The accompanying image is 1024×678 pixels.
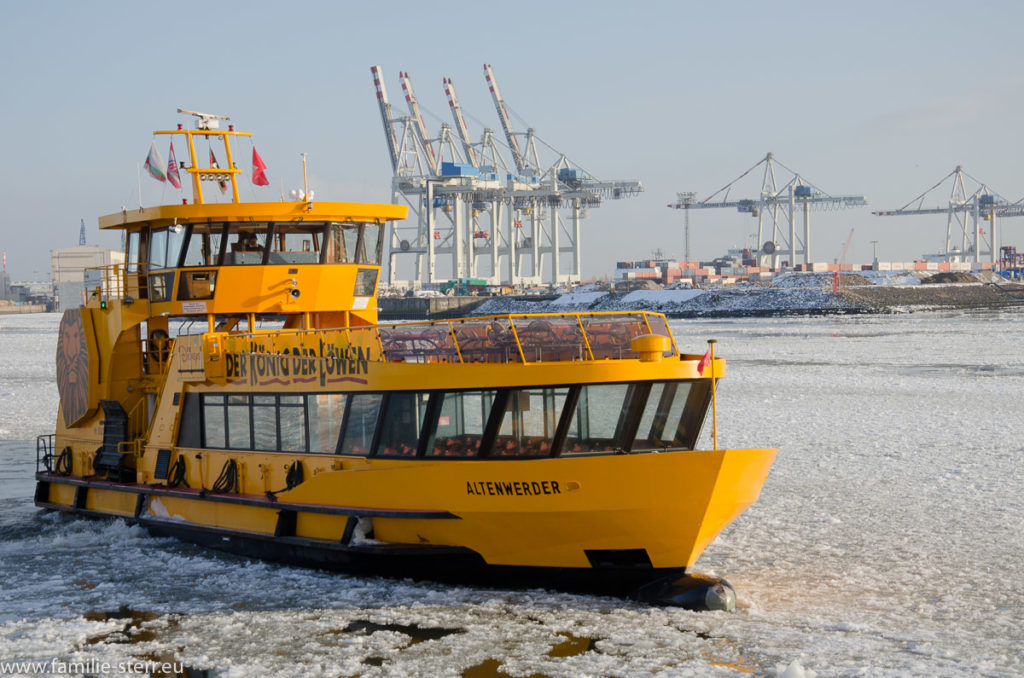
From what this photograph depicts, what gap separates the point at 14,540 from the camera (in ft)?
43.3

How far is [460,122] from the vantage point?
13212 centimetres

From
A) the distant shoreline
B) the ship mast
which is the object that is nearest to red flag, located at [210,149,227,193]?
the ship mast

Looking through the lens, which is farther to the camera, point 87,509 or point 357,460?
point 87,509

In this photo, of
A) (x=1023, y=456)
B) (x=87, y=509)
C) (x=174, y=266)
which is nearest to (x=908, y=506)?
(x=1023, y=456)

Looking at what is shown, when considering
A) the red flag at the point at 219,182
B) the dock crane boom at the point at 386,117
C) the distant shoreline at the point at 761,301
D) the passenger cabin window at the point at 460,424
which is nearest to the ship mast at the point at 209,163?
the red flag at the point at 219,182

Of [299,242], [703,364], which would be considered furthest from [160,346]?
[703,364]

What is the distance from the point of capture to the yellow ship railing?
32.3 ft

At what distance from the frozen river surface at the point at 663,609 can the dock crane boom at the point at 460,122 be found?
4606 inches

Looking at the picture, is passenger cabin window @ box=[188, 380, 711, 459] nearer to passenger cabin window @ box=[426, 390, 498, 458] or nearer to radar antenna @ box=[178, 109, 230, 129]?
passenger cabin window @ box=[426, 390, 498, 458]

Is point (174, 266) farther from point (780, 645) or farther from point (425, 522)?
point (780, 645)

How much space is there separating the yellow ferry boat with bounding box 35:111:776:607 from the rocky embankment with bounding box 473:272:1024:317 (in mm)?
60868

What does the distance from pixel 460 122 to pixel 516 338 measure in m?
126

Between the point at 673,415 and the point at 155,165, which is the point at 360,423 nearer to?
the point at 673,415

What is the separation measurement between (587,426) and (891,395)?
610 inches
